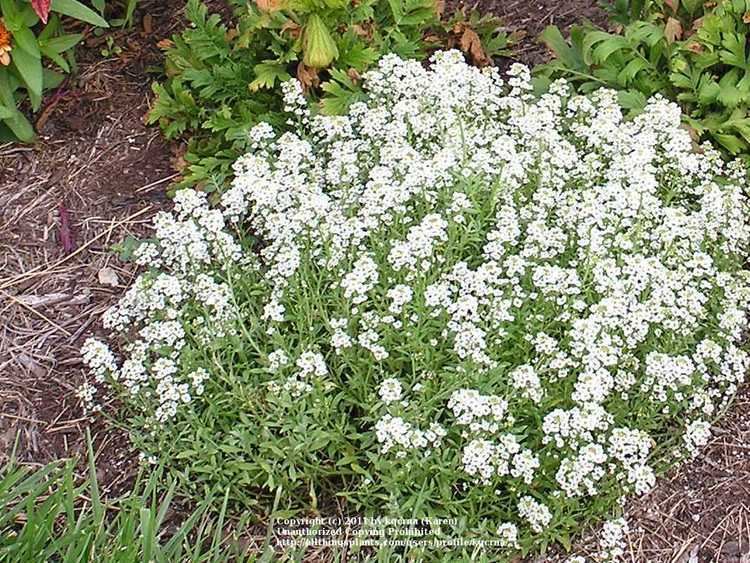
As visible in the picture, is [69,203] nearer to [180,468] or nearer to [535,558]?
[180,468]

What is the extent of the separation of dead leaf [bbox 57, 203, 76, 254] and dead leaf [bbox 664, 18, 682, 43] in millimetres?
2330

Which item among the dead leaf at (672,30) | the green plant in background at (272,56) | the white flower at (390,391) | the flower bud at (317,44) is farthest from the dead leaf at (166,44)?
the white flower at (390,391)

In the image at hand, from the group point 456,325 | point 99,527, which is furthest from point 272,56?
point 99,527

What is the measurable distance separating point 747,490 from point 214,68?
2436mm

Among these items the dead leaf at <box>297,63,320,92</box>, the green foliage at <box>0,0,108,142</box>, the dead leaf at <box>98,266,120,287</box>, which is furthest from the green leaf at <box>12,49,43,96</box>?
the dead leaf at <box>297,63,320,92</box>

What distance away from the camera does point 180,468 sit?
322cm

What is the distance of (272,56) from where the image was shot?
4113 mm

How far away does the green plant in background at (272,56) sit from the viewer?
3.84 m

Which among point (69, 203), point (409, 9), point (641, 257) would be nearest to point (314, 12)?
point (409, 9)

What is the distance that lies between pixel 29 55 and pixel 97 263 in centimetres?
82

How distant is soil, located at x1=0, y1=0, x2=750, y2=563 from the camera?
3096mm

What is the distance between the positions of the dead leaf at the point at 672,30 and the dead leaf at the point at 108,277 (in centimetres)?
218

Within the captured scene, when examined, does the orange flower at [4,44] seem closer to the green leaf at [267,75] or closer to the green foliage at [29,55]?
the green foliage at [29,55]

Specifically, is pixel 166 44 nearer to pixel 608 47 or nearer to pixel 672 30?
pixel 608 47
